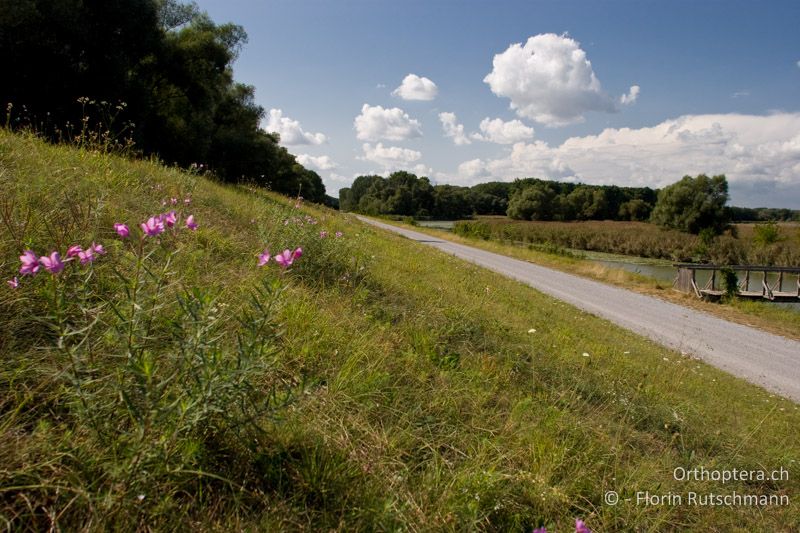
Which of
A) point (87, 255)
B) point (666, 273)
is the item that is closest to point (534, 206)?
point (666, 273)

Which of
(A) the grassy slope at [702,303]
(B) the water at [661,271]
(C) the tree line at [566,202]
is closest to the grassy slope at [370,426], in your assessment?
(A) the grassy slope at [702,303]

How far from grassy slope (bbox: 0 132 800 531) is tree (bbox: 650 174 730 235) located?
59.4 meters

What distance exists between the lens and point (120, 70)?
14.9 meters

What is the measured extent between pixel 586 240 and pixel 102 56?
4371 centimetres

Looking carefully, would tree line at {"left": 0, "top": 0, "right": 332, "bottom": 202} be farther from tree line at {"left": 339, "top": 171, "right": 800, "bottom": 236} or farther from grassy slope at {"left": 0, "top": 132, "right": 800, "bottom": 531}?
tree line at {"left": 339, "top": 171, "right": 800, "bottom": 236}

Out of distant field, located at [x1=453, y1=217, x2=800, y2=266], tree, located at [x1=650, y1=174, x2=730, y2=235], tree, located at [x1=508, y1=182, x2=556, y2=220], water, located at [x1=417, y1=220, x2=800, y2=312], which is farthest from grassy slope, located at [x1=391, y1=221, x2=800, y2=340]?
tree, located at [x1=508, y1=182, x2=556, y2=220]

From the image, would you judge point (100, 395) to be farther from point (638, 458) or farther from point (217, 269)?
point (638, 458)

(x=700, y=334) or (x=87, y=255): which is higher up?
(x=87, y=255)

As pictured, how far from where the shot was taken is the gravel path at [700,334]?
8593 millimetres

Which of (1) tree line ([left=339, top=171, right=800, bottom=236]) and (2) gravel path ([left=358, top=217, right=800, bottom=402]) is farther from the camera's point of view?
(1) tree line ([left=339, top=171, right=800, bottom=236])

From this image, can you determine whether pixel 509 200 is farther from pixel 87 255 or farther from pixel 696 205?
pixel 87 255

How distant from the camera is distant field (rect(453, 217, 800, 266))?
33.6 meters

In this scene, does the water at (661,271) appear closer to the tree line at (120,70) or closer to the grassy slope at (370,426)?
the grassy slope at (370,426)

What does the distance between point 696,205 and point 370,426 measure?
65583mm
